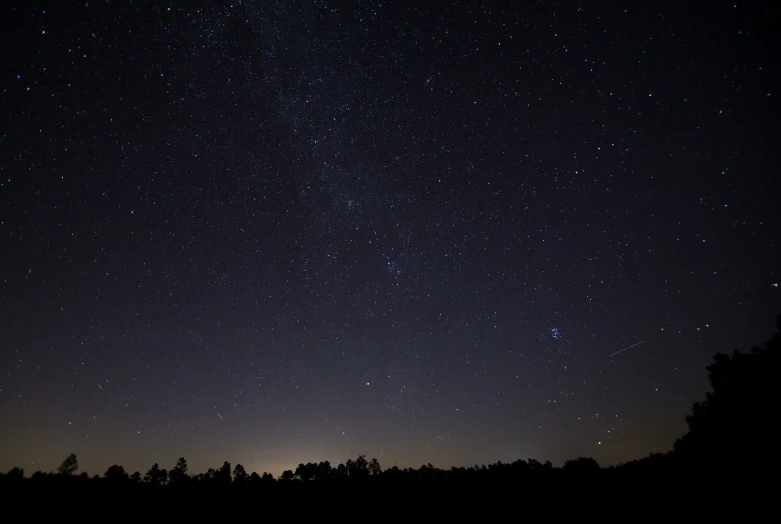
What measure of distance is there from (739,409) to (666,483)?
5576mm

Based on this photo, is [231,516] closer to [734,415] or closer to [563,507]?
[563,507]

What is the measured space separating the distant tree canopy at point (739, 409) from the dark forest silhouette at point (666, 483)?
2.4 inches

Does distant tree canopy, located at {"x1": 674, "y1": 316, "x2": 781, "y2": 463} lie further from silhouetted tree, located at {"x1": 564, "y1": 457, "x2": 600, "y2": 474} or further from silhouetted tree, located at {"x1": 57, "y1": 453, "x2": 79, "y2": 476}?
silhouetted tree, located at {"x1": 57, "y1": 453, "x2": 79, "y2": 476}

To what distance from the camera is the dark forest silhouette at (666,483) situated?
521 inches

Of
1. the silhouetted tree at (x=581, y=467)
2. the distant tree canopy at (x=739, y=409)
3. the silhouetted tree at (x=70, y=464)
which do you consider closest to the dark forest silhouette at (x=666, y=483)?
the distant tree canopy at (x=739, y=409)

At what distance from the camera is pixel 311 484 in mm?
20812

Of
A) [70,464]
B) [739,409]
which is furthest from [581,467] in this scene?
[70,464]

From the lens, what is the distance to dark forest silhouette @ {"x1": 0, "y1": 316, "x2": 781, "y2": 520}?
1323cm

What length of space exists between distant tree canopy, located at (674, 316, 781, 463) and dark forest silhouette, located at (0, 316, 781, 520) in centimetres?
6

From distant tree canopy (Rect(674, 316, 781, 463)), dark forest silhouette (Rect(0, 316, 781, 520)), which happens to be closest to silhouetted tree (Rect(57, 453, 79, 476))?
dark forest silhouette (Rect(0, 316, 781, 520))

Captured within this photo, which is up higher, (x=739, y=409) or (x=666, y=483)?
(x=739, y=409)

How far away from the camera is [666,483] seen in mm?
17125

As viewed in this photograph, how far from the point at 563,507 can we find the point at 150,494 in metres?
19.9

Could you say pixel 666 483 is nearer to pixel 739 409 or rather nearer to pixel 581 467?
pixel 739 409
